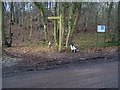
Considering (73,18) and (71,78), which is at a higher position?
(73,18)

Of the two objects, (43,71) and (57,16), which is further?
(57,16)

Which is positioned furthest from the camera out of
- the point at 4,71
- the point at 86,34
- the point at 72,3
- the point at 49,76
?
the point at 86,34

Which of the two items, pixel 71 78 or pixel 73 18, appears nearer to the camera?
pixel 71 78

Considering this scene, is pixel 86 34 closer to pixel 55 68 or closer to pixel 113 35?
pixel 113 35

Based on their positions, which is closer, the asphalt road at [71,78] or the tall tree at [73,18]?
the asphalt road at [71,78]

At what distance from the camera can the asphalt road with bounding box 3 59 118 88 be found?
29.6ft

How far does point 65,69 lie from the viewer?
12.2m

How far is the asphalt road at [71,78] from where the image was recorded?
29.6 ft

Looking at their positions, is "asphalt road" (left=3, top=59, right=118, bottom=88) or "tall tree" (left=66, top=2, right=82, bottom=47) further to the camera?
"tall tree" (left=66, top=2, right=82, bottom=47)

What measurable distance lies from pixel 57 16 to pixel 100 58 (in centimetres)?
592

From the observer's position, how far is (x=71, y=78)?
10.2 meters

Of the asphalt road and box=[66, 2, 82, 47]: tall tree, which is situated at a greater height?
box=[66, 2, 82, 47]: tall tree

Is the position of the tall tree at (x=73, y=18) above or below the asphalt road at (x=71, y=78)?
above

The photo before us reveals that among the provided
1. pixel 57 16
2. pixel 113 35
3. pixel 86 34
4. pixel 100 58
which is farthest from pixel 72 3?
pixel 86 34
